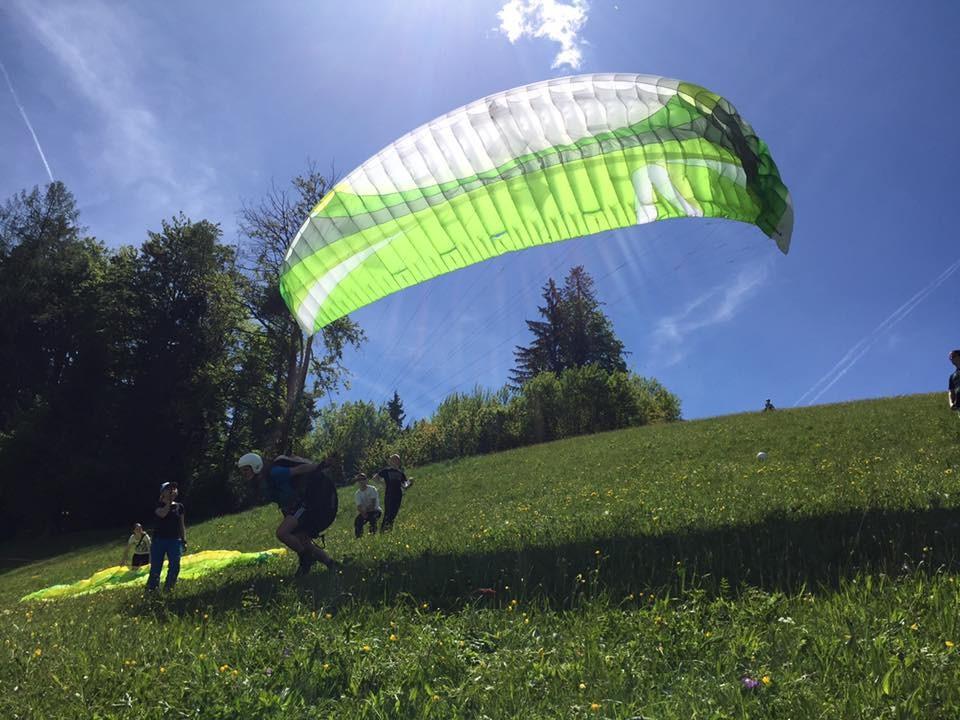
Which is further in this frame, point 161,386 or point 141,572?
point 161,386

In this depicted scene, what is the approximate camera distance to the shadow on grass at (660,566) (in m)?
4.42

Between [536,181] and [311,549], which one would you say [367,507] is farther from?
[536,181]

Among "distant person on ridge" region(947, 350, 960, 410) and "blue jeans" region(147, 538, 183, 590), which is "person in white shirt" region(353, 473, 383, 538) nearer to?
"blue jeans" region(147, 538, 183, 590)

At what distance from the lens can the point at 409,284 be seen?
28.7 feet

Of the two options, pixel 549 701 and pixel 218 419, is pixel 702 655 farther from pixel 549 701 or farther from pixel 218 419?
pixel 218 419

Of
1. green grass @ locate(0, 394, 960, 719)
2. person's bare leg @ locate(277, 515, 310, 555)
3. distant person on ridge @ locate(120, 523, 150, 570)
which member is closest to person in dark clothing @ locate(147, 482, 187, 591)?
green grass @ locate(0, 394, 960, 719)

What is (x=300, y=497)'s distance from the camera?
7.21 m

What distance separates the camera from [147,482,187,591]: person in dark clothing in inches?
316

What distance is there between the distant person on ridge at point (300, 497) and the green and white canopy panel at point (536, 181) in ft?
9.11

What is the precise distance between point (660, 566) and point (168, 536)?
668 centimetres

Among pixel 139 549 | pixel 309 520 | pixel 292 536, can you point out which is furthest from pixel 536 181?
pixel 139 549

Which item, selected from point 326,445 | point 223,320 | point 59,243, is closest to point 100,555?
point 223,320

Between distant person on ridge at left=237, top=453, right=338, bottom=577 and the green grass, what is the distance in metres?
0.44

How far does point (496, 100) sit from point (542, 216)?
5.31ft
